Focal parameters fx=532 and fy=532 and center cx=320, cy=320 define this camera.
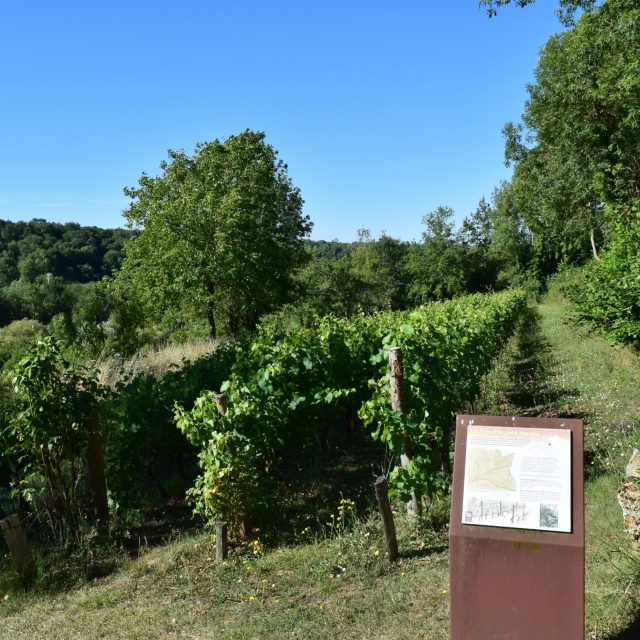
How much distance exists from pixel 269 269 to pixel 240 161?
4726mm

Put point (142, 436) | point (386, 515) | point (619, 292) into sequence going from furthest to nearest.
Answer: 1. point (619, 292)
2. point (142, 436)
3. point (386, 515)

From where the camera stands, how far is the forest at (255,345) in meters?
4.88

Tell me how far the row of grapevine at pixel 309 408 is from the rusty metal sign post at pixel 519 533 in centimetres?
163

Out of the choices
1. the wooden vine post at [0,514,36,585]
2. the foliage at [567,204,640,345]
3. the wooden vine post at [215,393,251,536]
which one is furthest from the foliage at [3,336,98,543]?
the foliage at [567,204,640,345]

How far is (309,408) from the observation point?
6.27 meters

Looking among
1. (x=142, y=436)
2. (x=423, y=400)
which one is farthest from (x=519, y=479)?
(x=142, y=436)

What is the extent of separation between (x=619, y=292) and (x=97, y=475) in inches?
342

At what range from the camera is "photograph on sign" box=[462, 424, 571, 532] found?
2711mm

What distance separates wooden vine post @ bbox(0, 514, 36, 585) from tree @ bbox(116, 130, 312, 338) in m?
13.8

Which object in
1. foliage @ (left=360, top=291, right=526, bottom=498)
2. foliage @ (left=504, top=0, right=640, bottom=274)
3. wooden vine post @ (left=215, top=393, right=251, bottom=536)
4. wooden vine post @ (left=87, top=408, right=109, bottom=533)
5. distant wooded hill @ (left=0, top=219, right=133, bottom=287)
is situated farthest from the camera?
distant wooded hill @ (left=0, top=219, right=133, bottom=287)

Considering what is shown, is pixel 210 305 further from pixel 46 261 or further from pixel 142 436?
pixel 46 261

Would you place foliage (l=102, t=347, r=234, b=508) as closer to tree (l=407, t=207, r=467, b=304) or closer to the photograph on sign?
the photograph on sign

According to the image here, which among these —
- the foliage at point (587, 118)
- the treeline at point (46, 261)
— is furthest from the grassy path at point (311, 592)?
the treeline at point (46, 261)

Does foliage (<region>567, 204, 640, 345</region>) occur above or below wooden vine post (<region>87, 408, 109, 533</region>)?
Result: above
